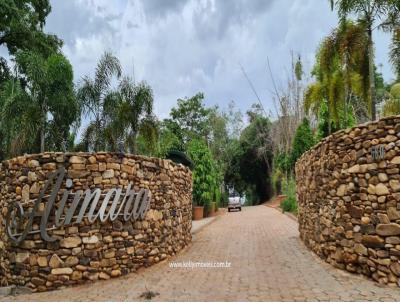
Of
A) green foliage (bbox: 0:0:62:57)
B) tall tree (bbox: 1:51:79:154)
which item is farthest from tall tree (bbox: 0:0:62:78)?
tall tree (bbox: 1:51:79:154)

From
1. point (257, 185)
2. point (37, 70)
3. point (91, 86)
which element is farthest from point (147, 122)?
point (257, 185)

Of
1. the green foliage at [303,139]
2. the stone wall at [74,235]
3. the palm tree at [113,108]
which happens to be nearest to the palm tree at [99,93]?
the palm tree at [113,108]

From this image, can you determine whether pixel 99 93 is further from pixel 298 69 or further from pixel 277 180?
pixel 277 180

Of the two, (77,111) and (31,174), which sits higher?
(77,111)

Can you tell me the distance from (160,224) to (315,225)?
363 cm

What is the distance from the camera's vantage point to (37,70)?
13391 millimetres

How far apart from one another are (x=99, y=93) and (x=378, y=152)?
9.85m

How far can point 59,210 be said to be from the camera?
7.62 metres

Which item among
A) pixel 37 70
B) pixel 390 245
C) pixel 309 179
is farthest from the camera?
pixel 37 70

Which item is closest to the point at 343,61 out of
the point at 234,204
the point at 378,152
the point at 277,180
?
the point at 378,152

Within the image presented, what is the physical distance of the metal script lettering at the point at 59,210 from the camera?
7.61 meters

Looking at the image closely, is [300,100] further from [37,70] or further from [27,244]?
[27,244]

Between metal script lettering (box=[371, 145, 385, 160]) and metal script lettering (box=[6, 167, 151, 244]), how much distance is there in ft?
15.7

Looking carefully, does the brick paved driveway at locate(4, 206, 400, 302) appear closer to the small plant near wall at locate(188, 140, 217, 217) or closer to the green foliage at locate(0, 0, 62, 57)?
the small plant near wall at locate(188, 140, 217, 217)
